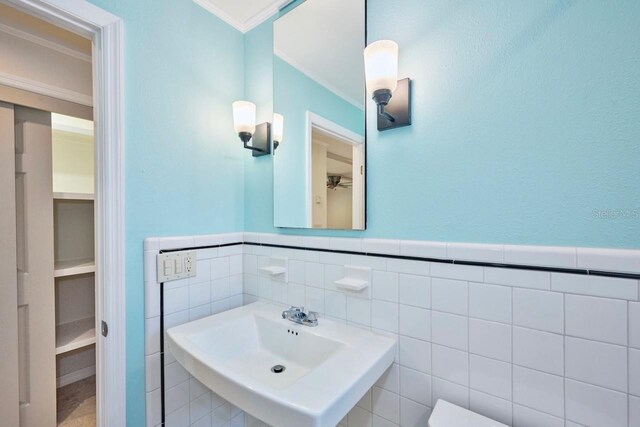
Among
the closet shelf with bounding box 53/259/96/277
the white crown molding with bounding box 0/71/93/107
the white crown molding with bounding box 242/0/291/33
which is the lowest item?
the closet shelf with bounding box 53/259/96/277

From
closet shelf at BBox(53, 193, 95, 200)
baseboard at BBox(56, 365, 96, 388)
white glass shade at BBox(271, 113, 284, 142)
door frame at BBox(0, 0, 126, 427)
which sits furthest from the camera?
baseboard at BBox(56, 365, 96, 388)

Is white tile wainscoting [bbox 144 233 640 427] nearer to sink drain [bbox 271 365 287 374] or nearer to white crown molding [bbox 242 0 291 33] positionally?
sink drain [bbox 271 365 287 374]

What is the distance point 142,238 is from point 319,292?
0.77 meters

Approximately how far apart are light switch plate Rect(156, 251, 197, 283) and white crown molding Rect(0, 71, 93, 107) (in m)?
1.35

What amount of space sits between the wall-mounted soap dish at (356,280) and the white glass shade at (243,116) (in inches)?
33.1

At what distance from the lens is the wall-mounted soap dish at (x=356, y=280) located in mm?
987

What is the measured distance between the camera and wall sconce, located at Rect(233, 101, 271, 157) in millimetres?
1273

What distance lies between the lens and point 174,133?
115cm

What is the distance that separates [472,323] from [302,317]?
24.1 inches

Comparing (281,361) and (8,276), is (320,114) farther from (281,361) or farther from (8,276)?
(8,276)

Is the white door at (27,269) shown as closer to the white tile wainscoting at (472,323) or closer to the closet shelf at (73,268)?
the closet shelf at (73,268)

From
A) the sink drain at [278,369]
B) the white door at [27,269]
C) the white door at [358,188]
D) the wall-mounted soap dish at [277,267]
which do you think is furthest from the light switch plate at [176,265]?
the white door at [27,269]

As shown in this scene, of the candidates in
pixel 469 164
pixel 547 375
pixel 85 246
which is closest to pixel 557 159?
pixel 469 164

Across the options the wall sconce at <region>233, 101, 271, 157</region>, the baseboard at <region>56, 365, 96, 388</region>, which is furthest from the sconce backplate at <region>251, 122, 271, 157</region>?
the baseboard at <region>56, 365, 96, 388</region>
